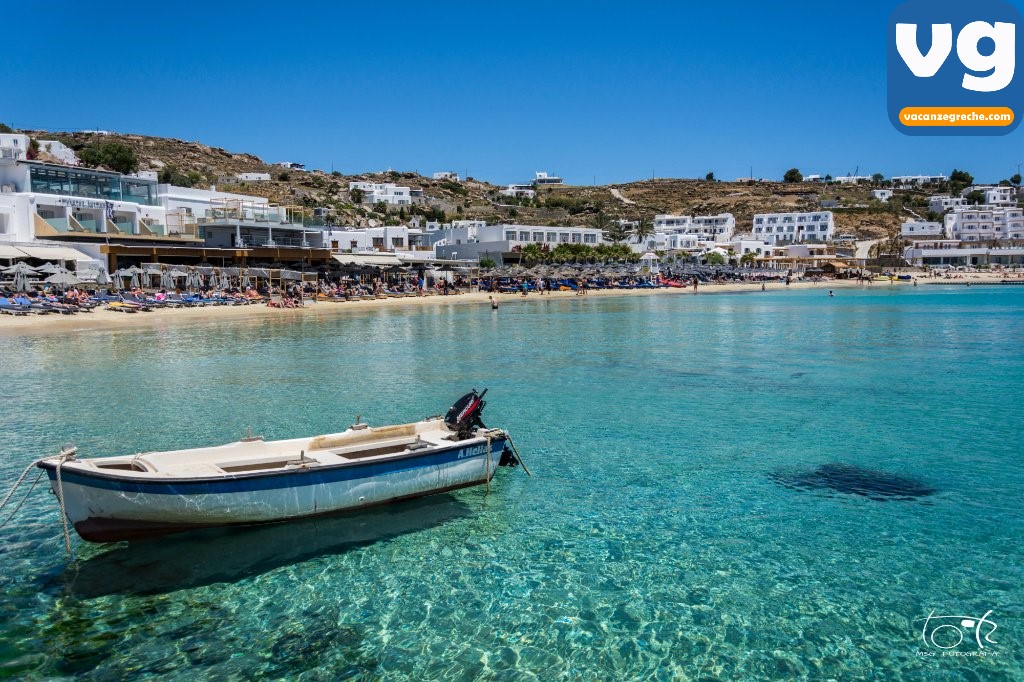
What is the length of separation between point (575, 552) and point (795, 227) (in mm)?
145249

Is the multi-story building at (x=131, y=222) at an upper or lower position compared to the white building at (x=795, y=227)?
lower

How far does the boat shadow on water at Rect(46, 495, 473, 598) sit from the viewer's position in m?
9.09

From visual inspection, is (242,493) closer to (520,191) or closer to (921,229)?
(921,229)

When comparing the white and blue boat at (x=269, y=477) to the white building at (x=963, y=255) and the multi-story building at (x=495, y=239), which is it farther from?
the white building at (x=963, y=255)

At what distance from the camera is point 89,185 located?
50.5 meters

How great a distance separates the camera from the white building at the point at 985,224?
429 feet

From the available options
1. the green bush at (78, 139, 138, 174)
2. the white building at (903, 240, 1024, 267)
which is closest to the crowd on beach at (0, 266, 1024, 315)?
the white building at (903, 240, 1024, 267)

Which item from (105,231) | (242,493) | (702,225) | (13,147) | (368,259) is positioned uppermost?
(702,225)

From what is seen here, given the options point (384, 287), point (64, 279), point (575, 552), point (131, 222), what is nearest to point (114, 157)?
point (131, 222)

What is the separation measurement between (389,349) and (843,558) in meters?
24.2

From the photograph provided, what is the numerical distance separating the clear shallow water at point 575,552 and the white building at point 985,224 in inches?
5256

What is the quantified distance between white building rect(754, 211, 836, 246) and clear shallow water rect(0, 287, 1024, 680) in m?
126

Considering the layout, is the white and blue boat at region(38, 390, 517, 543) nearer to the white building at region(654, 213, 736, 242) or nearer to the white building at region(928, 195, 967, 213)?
the white building at region(654, 213, 736, 242)

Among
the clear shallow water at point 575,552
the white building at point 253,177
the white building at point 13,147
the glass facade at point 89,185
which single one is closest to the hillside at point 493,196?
the white building at point 253,177
